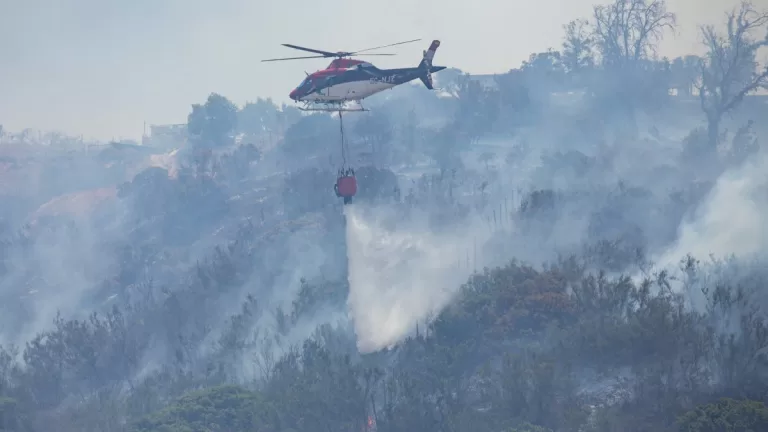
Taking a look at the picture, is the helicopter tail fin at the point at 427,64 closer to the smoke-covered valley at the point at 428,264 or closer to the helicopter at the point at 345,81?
the helicopter at the point at 345,81

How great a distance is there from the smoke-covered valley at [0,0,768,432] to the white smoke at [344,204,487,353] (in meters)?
0.33

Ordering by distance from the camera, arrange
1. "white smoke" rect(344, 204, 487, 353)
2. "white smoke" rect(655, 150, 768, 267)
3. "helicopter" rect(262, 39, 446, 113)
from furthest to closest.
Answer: "white smoke" rect(655, 150, 768, 267), "white smoke" rect(344, 204, 487, 353), "helicopter" rect(262, 39, 446, 113)

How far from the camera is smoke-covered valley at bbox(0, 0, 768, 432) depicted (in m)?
53.8

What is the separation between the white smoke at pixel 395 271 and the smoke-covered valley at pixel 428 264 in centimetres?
33

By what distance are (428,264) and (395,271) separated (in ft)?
15.2

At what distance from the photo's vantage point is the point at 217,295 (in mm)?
94375

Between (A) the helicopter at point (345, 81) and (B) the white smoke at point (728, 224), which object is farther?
(B) the white smoke at point (728, 224)

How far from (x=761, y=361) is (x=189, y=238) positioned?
8733 cm

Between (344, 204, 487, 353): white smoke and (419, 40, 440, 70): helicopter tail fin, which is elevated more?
(419, 40, 440, 70): helicopter tail fin

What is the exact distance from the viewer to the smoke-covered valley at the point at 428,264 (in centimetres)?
5381

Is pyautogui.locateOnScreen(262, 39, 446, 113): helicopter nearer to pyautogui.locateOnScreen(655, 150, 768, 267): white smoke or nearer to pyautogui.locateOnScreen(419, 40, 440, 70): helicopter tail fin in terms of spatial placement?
pyautogui.locateOnScreen(419, 40, 440, 70): helicopter tail fin

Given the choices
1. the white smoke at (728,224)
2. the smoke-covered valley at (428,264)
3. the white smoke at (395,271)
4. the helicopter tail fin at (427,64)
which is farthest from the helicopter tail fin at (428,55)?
the white smoke at (728,224)

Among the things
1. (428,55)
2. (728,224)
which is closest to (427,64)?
(428,55)

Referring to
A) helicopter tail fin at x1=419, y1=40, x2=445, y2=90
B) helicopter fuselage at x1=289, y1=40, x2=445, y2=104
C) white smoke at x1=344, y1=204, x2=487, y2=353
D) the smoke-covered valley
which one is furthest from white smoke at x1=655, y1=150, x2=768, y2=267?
helicopter fuselage at x1=289, y1=40, x2=445, y2=104
